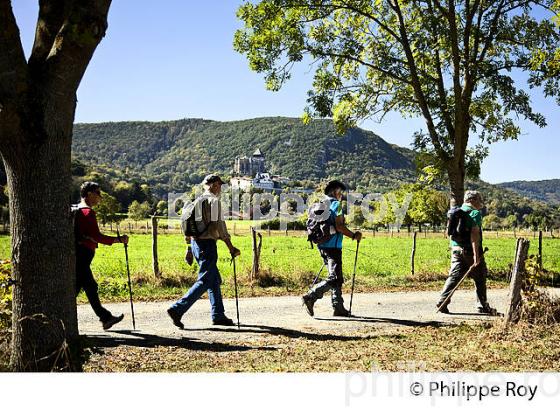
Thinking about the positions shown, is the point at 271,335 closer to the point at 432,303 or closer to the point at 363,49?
the point at 432,303

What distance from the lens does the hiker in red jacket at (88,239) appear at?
7348 mm

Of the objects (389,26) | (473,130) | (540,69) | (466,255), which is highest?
(389,26)

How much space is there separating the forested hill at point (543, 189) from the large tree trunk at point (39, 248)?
26079mm

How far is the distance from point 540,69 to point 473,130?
2567mm

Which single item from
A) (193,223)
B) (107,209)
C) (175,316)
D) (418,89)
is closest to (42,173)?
(193,223)

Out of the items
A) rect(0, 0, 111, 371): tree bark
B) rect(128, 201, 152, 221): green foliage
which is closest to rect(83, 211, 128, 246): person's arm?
rect(0, 0, 111, 371): tree bark

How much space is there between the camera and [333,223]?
853 centimetres

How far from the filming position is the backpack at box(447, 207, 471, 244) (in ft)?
30.3

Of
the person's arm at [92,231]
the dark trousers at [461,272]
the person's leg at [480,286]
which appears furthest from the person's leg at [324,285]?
the person's arm at [92,231]

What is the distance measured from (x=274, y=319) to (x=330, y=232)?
173 cm

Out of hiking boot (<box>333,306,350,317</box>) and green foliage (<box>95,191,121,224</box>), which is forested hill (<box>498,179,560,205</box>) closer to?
hiking boot (<box>333,306,350,317</box>)

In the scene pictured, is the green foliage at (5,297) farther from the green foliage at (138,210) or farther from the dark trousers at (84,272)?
the green foliage at (138,210)

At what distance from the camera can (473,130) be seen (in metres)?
16.0

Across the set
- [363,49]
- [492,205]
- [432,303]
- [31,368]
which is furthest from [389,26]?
[492,205]
